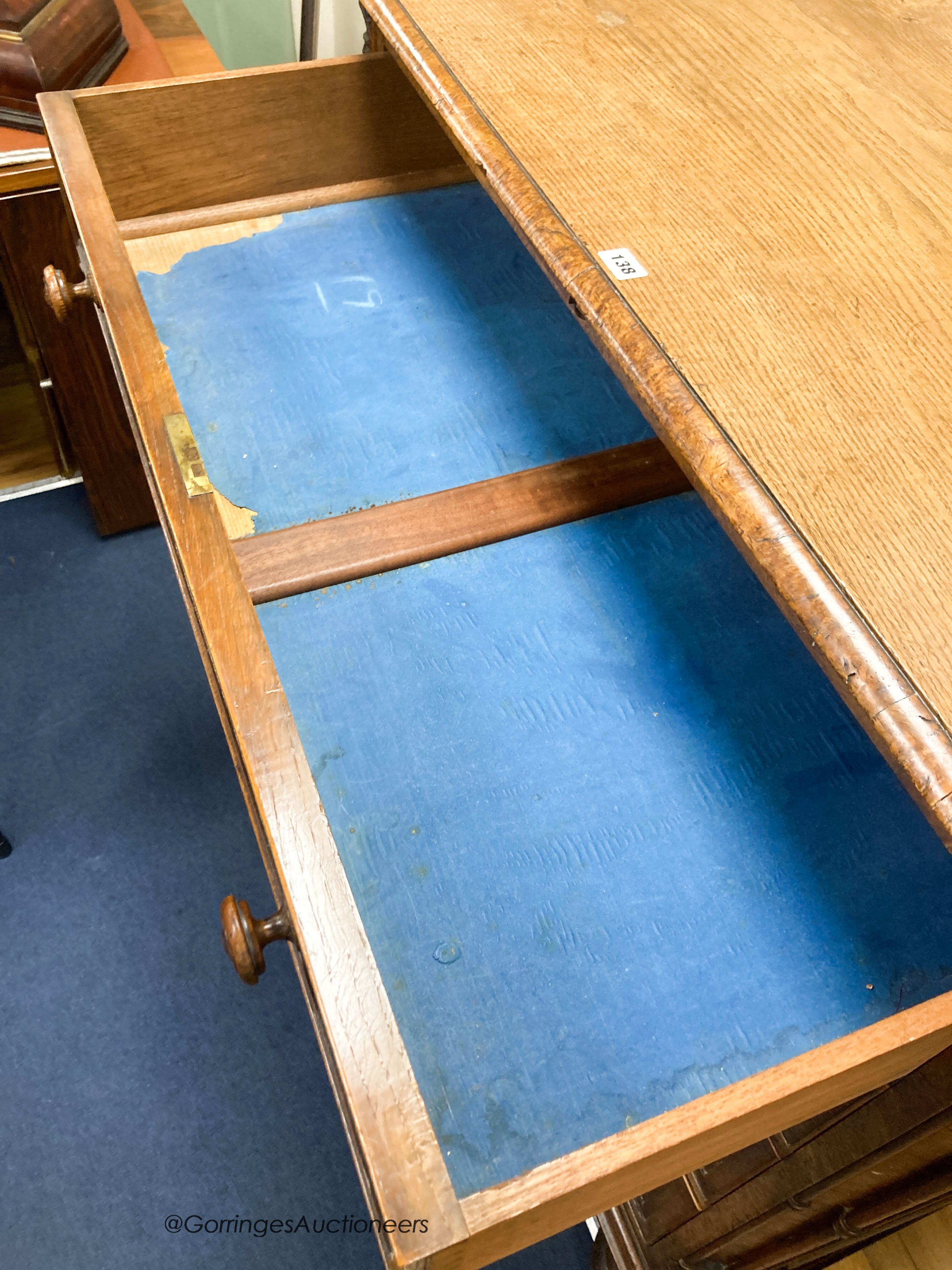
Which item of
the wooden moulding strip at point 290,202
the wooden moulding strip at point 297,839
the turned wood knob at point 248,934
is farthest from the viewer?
the wooden moulding strip at point 290,202

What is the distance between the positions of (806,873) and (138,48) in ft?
4.75

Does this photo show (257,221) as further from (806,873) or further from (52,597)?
(806,873)

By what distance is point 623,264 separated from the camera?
→ 2.18 ft

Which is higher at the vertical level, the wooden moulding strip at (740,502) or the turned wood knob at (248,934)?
the wooden moulding strip at (740,502)

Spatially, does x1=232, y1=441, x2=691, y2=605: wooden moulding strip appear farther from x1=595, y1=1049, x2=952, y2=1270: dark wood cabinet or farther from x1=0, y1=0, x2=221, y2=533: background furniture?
x1=0, y1=0, x2=221, y2=533: background furniture

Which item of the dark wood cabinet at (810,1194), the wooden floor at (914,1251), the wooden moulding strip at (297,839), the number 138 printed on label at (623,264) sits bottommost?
the wooden floor at (914,1251)

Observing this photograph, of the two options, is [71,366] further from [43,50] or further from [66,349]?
[43,50]

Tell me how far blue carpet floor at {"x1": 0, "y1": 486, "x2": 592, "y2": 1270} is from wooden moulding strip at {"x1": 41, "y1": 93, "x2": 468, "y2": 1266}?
0.65 m

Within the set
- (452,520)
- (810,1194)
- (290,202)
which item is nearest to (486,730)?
(452,520)

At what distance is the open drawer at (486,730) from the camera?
500 mm

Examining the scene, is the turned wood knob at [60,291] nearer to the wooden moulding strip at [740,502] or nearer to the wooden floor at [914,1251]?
the wooden moulding strip at [740,502]

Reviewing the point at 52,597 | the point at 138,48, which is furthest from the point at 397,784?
the point at 138,48

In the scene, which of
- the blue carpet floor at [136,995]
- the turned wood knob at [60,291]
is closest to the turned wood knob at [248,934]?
the turned wood knob at [60,291]

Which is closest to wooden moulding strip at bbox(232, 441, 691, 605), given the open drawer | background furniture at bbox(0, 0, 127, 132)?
the open drawer
